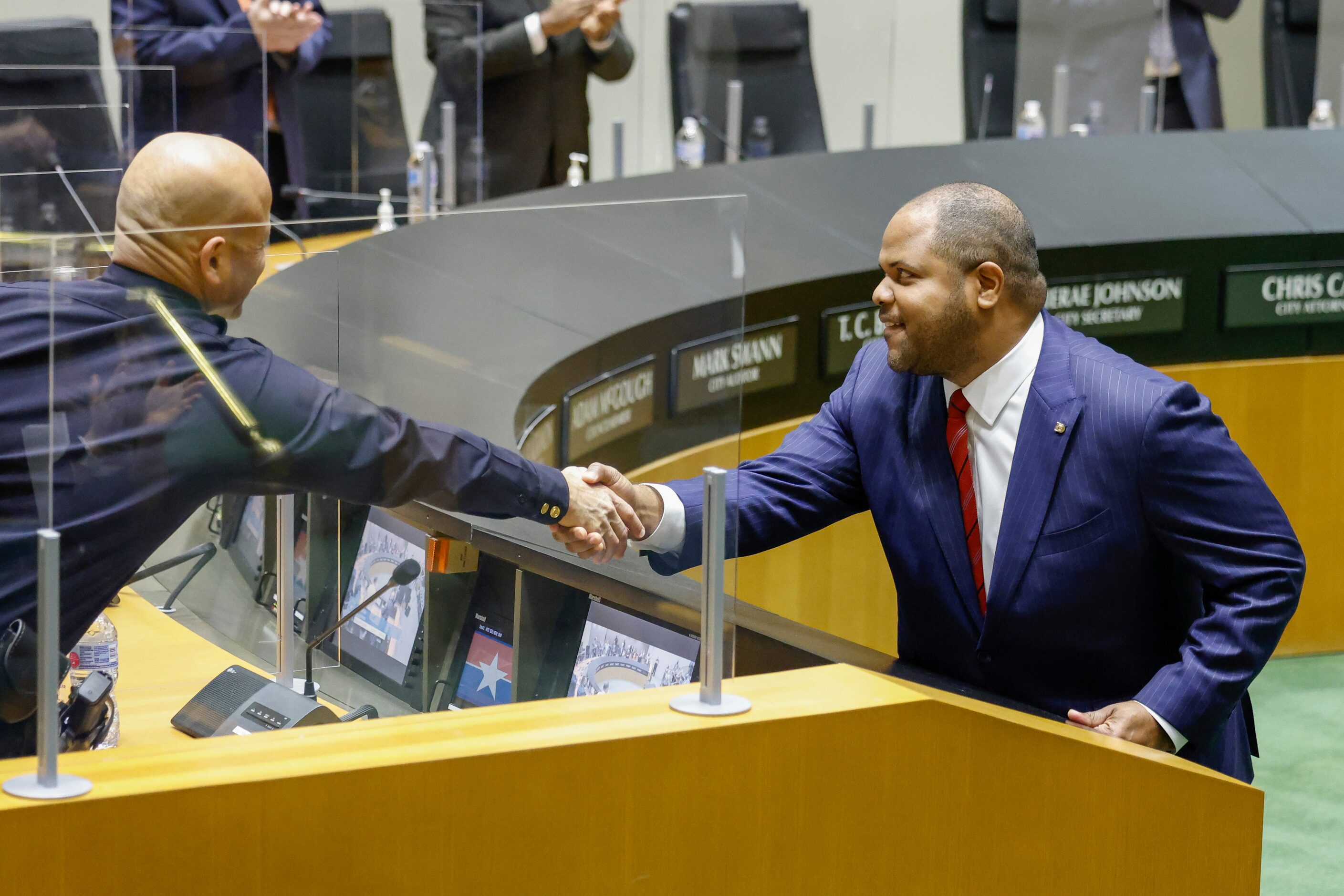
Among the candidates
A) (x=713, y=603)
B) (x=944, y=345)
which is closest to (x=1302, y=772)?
(x=944, y=345)

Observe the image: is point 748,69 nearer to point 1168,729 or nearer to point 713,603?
point 1168,729

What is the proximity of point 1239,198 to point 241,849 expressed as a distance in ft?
13.1

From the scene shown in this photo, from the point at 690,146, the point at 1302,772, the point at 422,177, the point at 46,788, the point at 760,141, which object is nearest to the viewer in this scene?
the point at 46,788

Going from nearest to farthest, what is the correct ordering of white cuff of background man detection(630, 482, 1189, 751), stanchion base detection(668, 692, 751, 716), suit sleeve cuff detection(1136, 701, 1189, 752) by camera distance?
stanchion base detection(668, 692, 751, 716)
white cuff of background man detection(630, 482, 1189, 751)
suit sleeve cuff detection(1136, 701, 1189, 752)

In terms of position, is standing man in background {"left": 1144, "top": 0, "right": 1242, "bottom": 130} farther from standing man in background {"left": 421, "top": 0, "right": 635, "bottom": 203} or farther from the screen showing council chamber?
the screen showing council chamber

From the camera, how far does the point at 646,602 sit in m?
1.67

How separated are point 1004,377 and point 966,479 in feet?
0.46

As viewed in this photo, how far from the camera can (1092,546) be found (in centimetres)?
191

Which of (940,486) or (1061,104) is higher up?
(1061,104)

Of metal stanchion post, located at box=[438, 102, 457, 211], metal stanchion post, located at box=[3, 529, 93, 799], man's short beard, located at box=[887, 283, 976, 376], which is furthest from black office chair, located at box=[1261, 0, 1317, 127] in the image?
metal stanchion post, located at box=[3, 529, 93, 799]

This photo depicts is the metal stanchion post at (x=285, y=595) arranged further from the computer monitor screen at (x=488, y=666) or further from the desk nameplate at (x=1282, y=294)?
the desk nameplate at (x=1282, y=294)

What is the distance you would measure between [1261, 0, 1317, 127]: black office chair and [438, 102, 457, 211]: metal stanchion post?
3130 millimetres

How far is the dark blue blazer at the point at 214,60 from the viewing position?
420cm

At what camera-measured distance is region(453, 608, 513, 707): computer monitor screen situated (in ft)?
5.21
